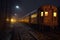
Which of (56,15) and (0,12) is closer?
(0,12)

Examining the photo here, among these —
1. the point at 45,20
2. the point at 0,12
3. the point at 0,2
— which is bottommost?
the point at 45,20

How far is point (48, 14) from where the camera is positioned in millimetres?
16828

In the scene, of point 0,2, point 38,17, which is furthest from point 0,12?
point 38,17

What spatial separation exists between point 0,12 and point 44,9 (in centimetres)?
600

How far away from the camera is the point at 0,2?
1495 centimetres

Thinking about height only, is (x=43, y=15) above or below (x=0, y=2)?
below

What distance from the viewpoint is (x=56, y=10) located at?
1686 cm

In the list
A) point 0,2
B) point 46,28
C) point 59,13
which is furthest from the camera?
point 59,13

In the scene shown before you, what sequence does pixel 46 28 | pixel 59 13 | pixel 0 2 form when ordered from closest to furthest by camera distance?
1. pixel 0 2
2. pixel 46 28
3. pixel 59 13

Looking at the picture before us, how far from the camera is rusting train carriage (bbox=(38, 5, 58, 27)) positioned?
16.7 meters

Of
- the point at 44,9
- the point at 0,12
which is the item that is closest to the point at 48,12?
the point at 44,9

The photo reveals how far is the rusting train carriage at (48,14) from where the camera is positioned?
16.7m

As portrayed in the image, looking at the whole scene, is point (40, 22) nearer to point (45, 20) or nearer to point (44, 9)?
point (45, 20)

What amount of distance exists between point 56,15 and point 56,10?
758 millimetres
